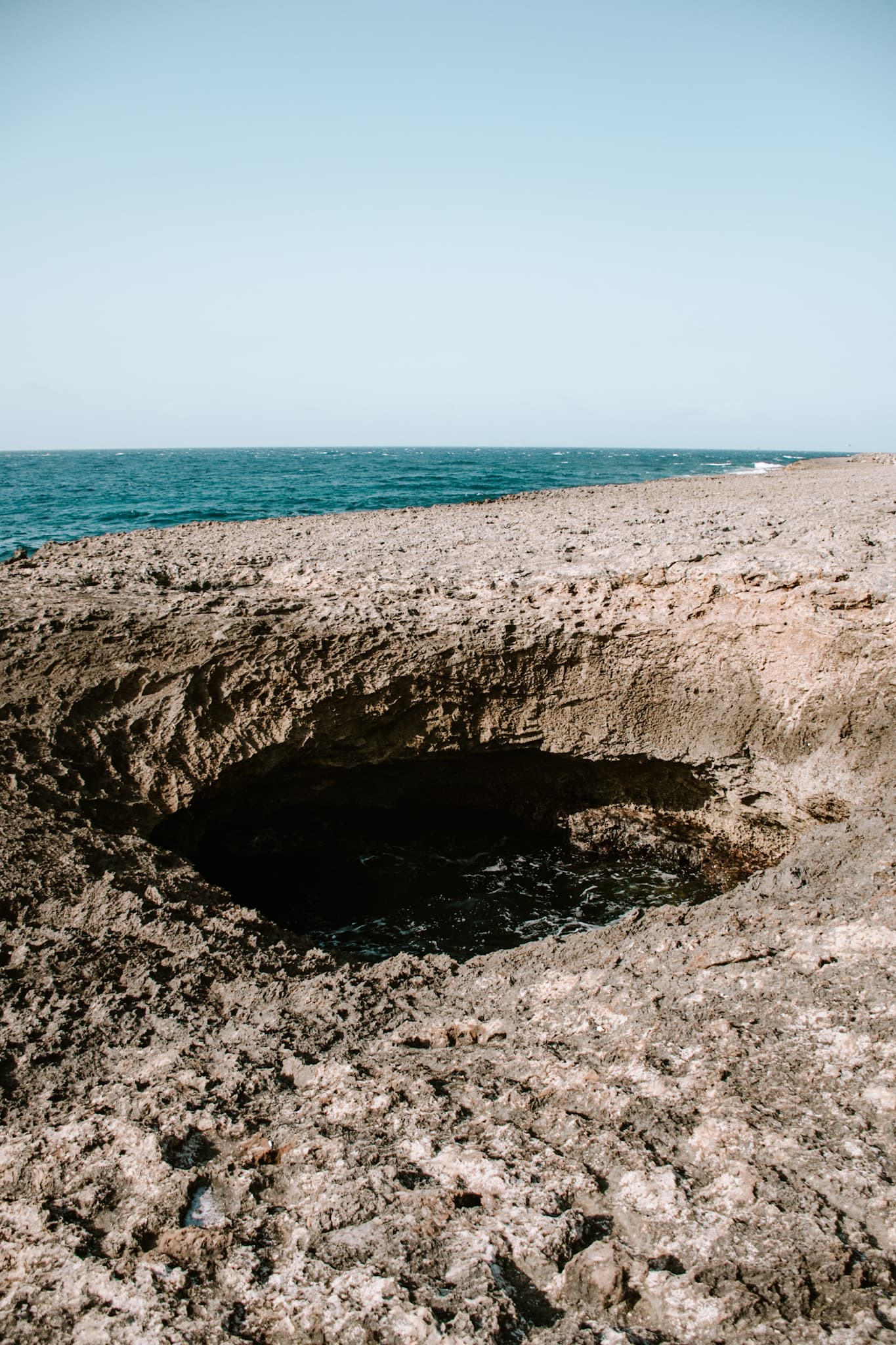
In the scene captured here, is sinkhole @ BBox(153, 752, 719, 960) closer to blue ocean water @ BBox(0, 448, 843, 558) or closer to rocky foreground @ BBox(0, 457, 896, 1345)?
rocky foreground @ BBox(0, 457, 896, 1345)

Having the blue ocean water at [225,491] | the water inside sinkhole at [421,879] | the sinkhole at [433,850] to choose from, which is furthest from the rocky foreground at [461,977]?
the blue ocean water at [225,491]

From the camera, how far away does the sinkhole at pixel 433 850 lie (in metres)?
5.11

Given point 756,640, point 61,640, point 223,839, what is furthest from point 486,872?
point 61,640

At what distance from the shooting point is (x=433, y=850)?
595 centimetres

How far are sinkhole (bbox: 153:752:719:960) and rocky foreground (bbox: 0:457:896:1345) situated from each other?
0.13m

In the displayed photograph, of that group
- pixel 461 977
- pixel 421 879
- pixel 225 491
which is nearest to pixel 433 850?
pixel 421 879

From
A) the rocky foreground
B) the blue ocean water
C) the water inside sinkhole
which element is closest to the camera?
the rocky foreground

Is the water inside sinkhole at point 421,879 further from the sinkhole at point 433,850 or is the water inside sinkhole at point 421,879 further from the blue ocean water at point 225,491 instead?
the blue ocean water at point 225,491

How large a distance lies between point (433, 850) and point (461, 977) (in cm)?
242

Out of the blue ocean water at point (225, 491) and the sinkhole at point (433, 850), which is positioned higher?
the blue ocean water at point (225, 491)

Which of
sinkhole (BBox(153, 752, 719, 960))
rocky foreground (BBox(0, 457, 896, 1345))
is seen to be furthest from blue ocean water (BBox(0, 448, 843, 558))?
rocky foreground (BBox(0, 457, 896, 1345))

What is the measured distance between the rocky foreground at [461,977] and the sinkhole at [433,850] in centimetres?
13

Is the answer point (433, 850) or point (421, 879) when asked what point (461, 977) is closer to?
A: point (421, 879)

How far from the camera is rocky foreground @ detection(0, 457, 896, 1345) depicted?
6.26 ft
